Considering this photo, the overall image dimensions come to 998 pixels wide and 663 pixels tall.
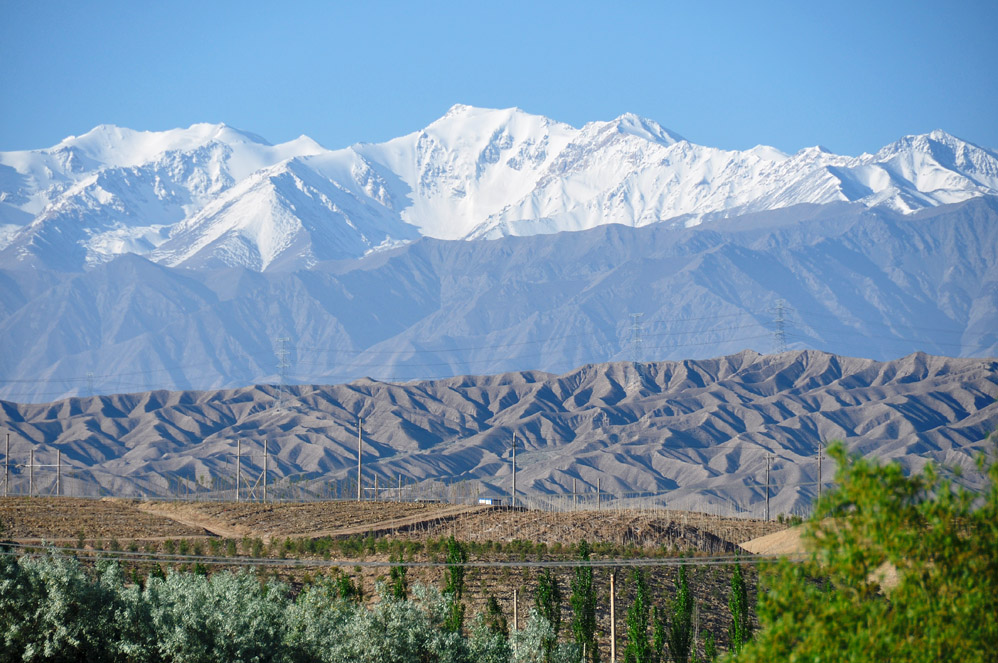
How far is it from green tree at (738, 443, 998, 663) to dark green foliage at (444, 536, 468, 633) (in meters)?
24.3

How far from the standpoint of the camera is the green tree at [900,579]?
20.4 metres

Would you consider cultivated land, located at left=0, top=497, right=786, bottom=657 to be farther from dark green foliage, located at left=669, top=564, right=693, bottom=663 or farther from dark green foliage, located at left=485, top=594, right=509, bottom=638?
dark green foliage, located at left=669, top=564, right=693, bottom=663

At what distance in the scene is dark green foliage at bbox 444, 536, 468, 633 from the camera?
4844cm

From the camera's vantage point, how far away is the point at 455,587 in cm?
5631

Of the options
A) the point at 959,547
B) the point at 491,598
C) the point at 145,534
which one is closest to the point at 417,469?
the point at 145,534

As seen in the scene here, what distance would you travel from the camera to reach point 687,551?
236 feet

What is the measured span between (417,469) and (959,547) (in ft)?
538

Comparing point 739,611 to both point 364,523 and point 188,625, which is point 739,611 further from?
point 364,523

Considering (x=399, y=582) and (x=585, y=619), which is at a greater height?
(x=399, y=582)

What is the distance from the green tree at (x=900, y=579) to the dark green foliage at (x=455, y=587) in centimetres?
2433

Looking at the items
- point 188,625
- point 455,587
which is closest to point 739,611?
point 455,587

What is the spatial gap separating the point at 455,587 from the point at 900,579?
36463 millimetres

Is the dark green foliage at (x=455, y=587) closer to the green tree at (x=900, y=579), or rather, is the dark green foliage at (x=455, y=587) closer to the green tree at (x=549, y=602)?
the green tree at (x=549, y=602)

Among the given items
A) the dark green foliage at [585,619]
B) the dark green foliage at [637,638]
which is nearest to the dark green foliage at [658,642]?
the dark green foliage at [637,638]
